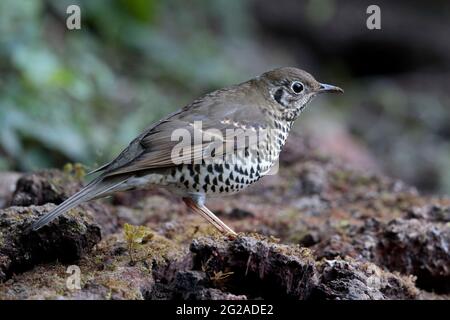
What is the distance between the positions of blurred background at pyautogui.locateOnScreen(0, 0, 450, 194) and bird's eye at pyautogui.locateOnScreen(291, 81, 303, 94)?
2.77 m

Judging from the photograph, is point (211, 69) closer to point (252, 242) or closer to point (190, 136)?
point (190, 136)

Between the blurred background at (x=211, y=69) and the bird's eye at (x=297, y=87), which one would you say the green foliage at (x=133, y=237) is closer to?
the bird's eye at (x=297, y=87)

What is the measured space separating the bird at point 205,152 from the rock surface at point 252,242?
31 cm

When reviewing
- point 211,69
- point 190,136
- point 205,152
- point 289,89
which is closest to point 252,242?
point 205,152

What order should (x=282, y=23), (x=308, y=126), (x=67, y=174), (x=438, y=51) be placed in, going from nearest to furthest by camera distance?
(x=67, y=174)
(x=308, y=126)
(x=438, y=51)
(x=282, y=23)

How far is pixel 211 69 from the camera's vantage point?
1237 centimetres

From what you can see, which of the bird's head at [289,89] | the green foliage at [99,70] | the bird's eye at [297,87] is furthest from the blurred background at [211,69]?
the bird's eye at [297,87]

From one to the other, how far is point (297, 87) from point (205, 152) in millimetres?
1168

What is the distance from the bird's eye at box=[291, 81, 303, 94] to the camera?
589 centimetres
